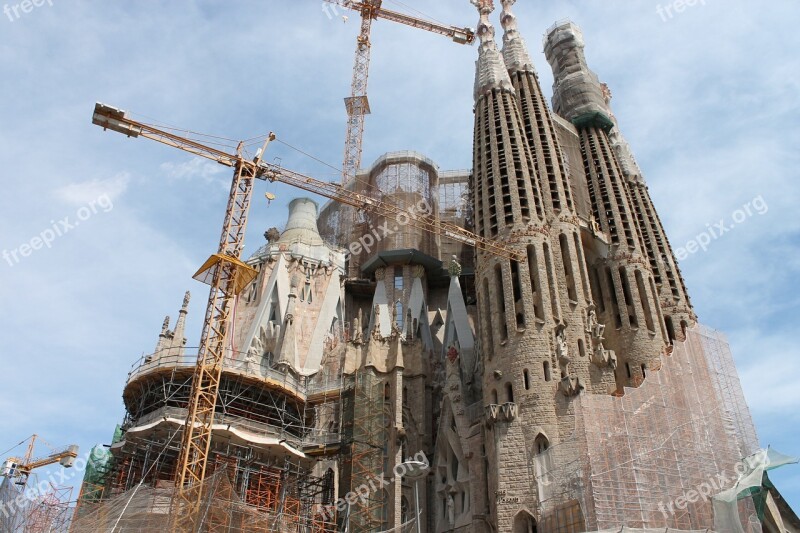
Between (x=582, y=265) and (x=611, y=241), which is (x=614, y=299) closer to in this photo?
(x=582, y=265)

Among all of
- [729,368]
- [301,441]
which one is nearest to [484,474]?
[301,441]

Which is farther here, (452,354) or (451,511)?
(452,354)

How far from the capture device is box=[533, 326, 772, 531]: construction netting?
25.2m

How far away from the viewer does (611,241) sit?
135ft

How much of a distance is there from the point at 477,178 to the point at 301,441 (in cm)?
1725

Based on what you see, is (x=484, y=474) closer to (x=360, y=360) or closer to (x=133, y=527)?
(x=360, y=360)

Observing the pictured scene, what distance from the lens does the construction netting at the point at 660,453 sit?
25.2 m

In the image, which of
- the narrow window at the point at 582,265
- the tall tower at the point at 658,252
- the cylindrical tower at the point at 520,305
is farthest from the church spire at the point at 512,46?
the narrow window at the point at 582,265

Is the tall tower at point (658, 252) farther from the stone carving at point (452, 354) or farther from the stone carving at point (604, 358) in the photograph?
the stone carving at point (452, 354)

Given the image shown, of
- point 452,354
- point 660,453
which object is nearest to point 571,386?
point 660,453

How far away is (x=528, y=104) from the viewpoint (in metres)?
44.4

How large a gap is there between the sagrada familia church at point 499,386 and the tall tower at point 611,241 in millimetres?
132

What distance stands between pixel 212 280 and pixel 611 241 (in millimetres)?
22991

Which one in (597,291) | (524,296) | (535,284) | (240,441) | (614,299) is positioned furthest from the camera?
(597,291)
